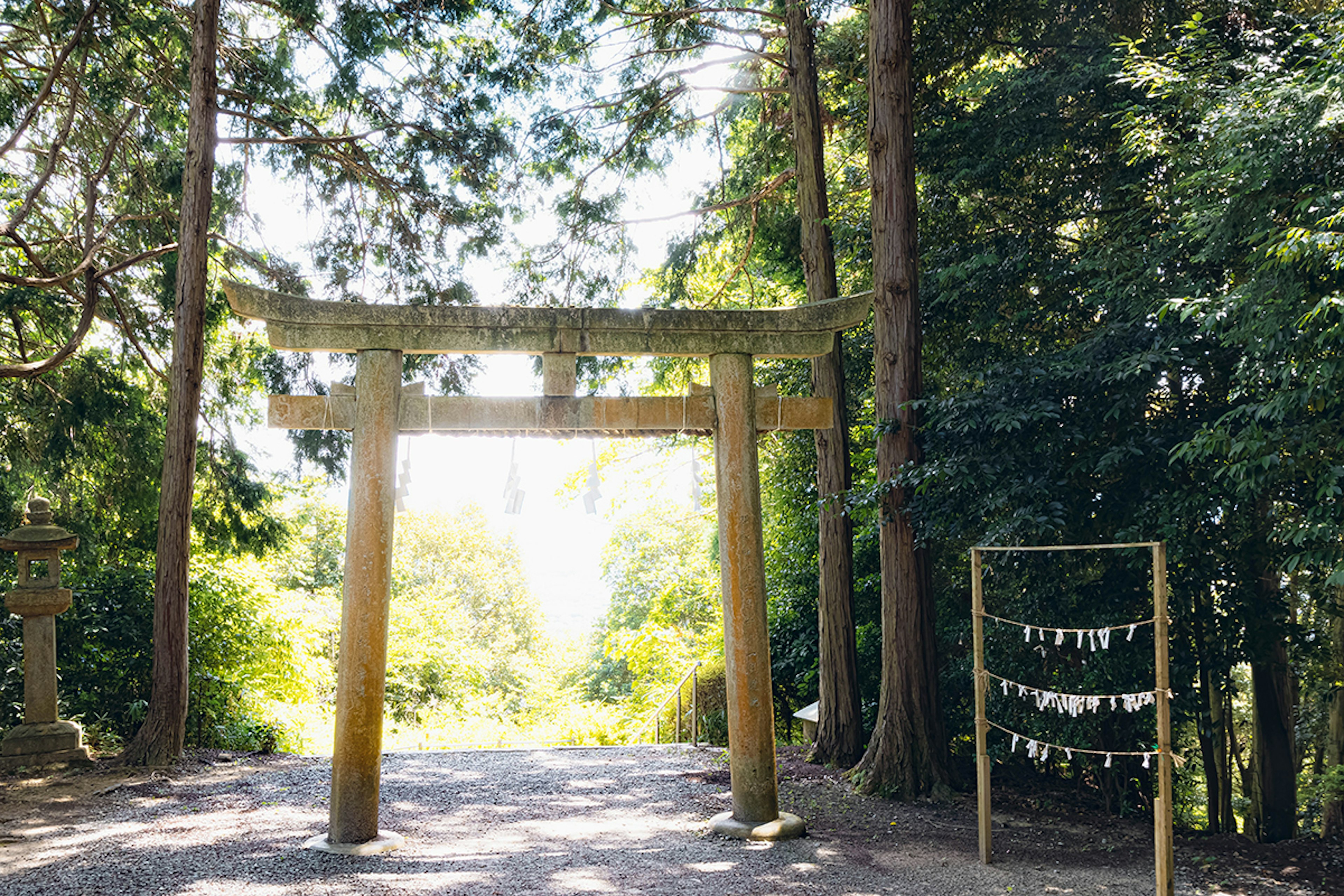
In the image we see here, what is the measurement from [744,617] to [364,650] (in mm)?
2199

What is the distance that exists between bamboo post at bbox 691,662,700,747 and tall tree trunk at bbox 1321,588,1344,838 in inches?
199

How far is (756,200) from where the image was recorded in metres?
9.13

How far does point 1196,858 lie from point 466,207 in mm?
7929

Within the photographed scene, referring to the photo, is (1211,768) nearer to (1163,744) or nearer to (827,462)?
(1163,744)

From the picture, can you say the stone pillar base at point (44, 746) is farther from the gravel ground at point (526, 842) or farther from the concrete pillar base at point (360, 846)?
the concrete pillar base at point (360, 846)

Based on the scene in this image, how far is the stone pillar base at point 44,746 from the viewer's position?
6992 mm

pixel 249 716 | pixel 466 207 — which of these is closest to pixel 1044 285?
pixel 466 207

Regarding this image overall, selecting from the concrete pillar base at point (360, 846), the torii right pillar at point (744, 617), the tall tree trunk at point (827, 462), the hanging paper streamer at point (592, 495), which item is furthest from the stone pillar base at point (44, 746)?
the tall tree trunk at point (827, 462)

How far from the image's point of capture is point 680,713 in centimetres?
1030

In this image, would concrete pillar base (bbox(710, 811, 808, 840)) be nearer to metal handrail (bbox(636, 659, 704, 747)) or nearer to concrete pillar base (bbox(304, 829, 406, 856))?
concrete pillar base (bbox(304, 829, 406, 856))

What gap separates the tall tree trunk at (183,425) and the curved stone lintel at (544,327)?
2763mm

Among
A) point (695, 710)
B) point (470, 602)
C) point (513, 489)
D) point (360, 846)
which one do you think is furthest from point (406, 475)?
point (470, 602)

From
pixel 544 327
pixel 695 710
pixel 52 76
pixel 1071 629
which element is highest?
pixel 52 76

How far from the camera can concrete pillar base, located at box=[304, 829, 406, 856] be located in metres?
4.88
